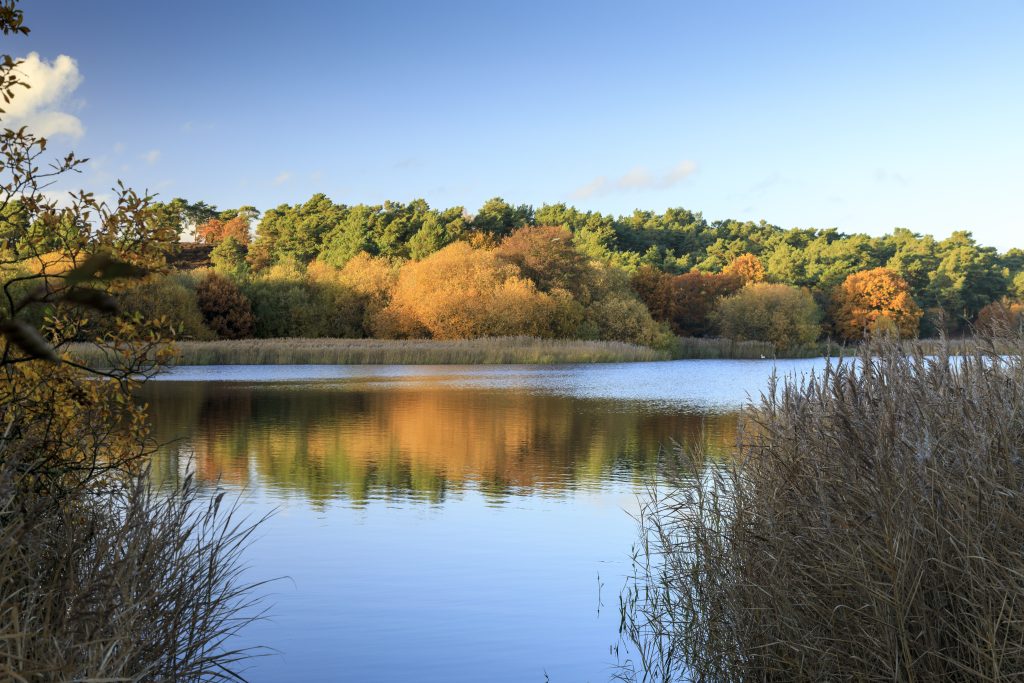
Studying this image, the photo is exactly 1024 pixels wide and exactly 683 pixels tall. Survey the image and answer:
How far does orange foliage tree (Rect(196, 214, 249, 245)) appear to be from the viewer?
296 feet

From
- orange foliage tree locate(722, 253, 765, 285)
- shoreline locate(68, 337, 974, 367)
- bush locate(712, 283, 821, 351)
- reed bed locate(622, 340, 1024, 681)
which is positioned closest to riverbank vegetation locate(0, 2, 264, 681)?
reed bed locate(622, 340, 1024, 681)

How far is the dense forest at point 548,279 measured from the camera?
181 ft

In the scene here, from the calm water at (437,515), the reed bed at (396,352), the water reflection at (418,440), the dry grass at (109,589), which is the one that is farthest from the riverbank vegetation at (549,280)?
the dry grass at (109,589)

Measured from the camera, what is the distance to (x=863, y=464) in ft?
15.8

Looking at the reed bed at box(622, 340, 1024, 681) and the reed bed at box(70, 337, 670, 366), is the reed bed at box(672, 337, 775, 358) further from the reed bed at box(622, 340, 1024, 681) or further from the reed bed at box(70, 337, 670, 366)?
the reed bed at box(622, 340, 1024, 681)

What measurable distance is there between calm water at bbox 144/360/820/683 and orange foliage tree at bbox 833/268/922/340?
43776 millimetres

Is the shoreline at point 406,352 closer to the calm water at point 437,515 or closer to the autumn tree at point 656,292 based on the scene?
the autumn tree at point 656,292

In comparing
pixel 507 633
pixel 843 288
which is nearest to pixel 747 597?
pixel 507 633

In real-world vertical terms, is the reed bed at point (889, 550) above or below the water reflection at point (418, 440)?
above

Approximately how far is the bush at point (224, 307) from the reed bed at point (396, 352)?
5.29 metres

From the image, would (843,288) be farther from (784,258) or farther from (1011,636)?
(1011,636)

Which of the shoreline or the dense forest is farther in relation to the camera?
the dense forest

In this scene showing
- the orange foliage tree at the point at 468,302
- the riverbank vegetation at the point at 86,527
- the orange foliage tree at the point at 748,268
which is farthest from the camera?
the orange foliage tree at the point at 748,268

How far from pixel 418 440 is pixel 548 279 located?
140 feet
